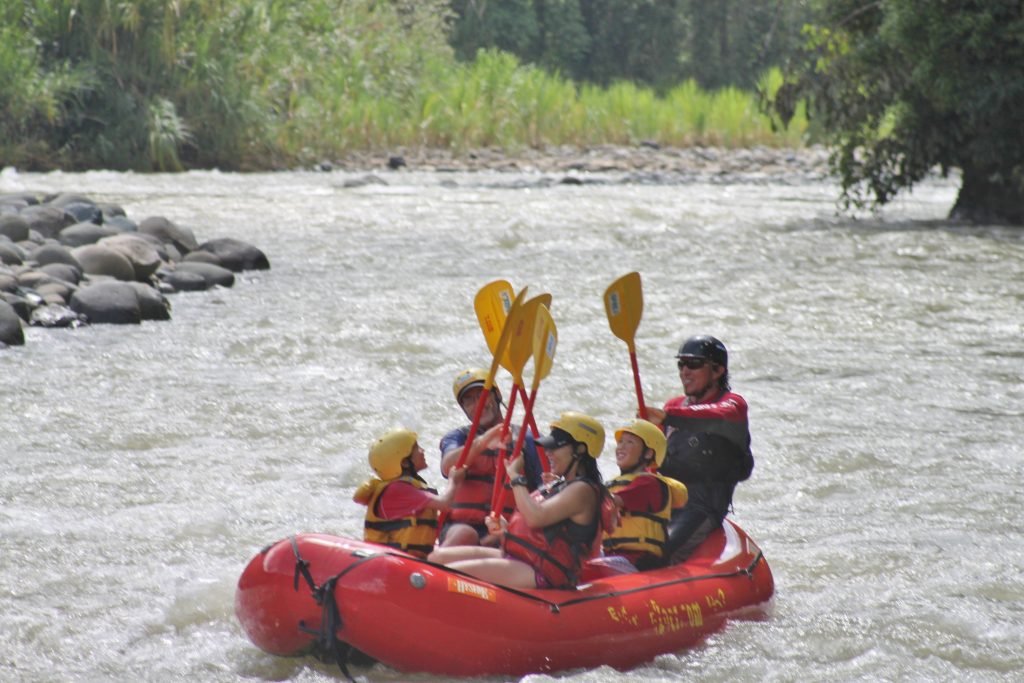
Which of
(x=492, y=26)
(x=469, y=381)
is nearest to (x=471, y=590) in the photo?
(x=469, y=381)

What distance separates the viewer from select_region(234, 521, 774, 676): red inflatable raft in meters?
3.88

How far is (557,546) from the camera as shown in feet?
13.6

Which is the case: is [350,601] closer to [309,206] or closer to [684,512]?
[684,512]

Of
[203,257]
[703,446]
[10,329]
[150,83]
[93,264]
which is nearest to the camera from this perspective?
[703,446]

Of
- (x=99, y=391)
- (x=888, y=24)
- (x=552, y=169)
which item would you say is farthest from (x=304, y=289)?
(x=552, y=169)

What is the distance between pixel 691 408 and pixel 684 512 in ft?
1.12

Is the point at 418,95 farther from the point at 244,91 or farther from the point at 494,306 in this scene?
the point at 494,306

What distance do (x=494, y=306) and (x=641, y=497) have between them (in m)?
0.97

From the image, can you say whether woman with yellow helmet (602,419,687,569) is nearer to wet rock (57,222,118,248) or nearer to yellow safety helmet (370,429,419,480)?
yellow safety helmet (370,429,419,480)

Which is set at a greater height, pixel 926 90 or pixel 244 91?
pixel 926 90

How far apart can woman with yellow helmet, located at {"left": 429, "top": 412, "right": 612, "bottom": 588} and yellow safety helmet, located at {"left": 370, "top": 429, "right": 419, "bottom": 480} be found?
12.6 inches

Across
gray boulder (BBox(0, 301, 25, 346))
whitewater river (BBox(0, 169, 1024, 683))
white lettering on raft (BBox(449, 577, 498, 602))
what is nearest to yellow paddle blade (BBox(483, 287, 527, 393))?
white lettering on raft (BBox(449, 577, 498, 602))

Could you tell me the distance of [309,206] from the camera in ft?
50.0

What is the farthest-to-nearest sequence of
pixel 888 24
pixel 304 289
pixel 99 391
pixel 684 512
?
1. pixel 888 24
2. pixel 304 289
3. pixel 99 391
4. pixel 684 512
